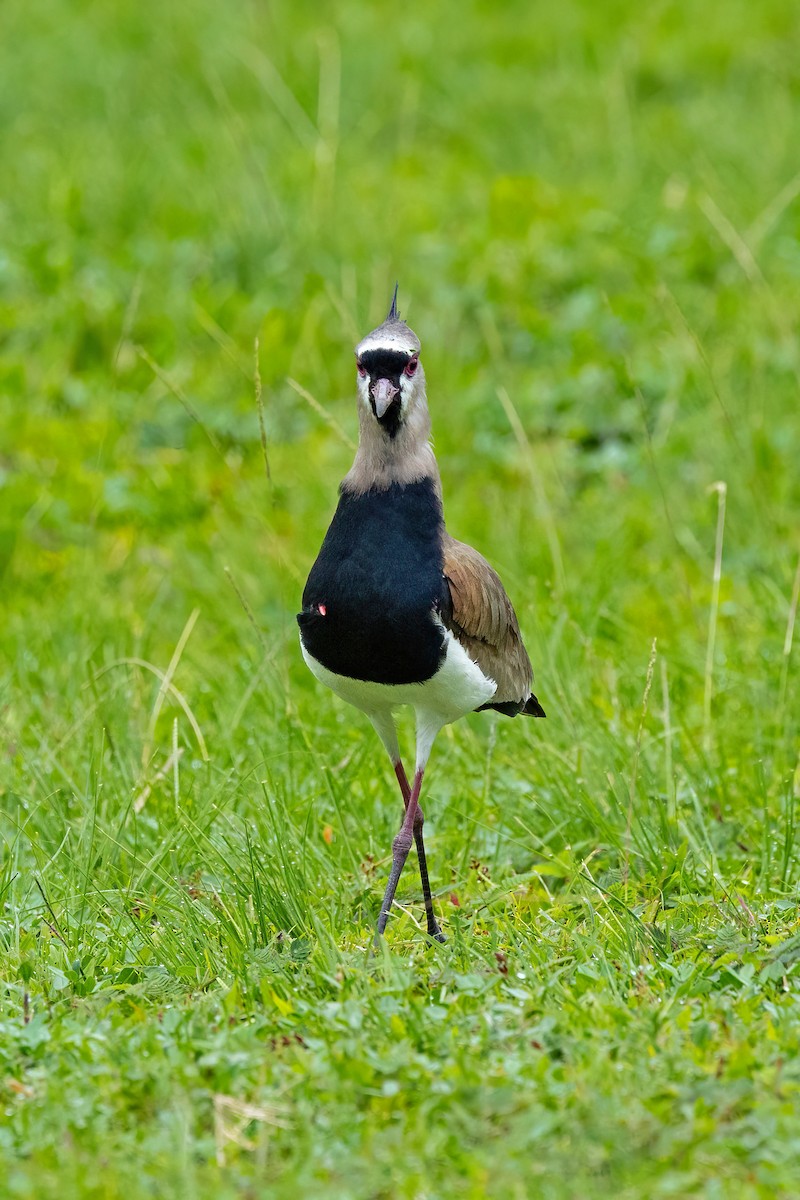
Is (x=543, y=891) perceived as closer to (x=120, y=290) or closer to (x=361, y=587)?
(x=361, y=587)

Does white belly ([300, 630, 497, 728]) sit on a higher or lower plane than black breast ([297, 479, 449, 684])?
lower

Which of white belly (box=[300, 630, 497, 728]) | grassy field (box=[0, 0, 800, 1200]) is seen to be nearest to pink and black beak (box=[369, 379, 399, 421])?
white belly (box=[300, 630, 497, 728])

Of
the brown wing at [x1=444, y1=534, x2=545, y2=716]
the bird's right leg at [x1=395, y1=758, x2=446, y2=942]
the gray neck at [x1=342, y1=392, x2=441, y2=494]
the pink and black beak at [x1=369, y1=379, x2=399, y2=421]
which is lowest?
the bird's right leg at [x1=395, y1=758, x2=446, y2=942]

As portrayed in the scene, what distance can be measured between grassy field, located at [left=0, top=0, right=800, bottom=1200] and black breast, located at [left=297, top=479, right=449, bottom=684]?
67 cm

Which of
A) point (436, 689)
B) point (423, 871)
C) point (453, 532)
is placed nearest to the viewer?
point (436, 689)

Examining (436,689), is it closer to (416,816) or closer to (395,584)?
(395,584)

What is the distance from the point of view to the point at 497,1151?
292 cm

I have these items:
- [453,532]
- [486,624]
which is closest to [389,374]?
[486,624]

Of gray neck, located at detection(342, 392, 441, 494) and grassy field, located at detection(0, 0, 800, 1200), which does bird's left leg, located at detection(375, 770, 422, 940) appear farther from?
gray neck, located at detection(342, 392, 441, 494)

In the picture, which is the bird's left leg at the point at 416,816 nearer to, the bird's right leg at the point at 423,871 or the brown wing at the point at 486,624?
the bird's right leg at the point at 423,871

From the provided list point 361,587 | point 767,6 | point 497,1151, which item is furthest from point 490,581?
point 767,6

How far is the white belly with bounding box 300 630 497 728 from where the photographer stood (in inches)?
149

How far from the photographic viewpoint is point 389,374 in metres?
3.72

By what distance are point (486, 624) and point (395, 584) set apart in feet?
1.31
